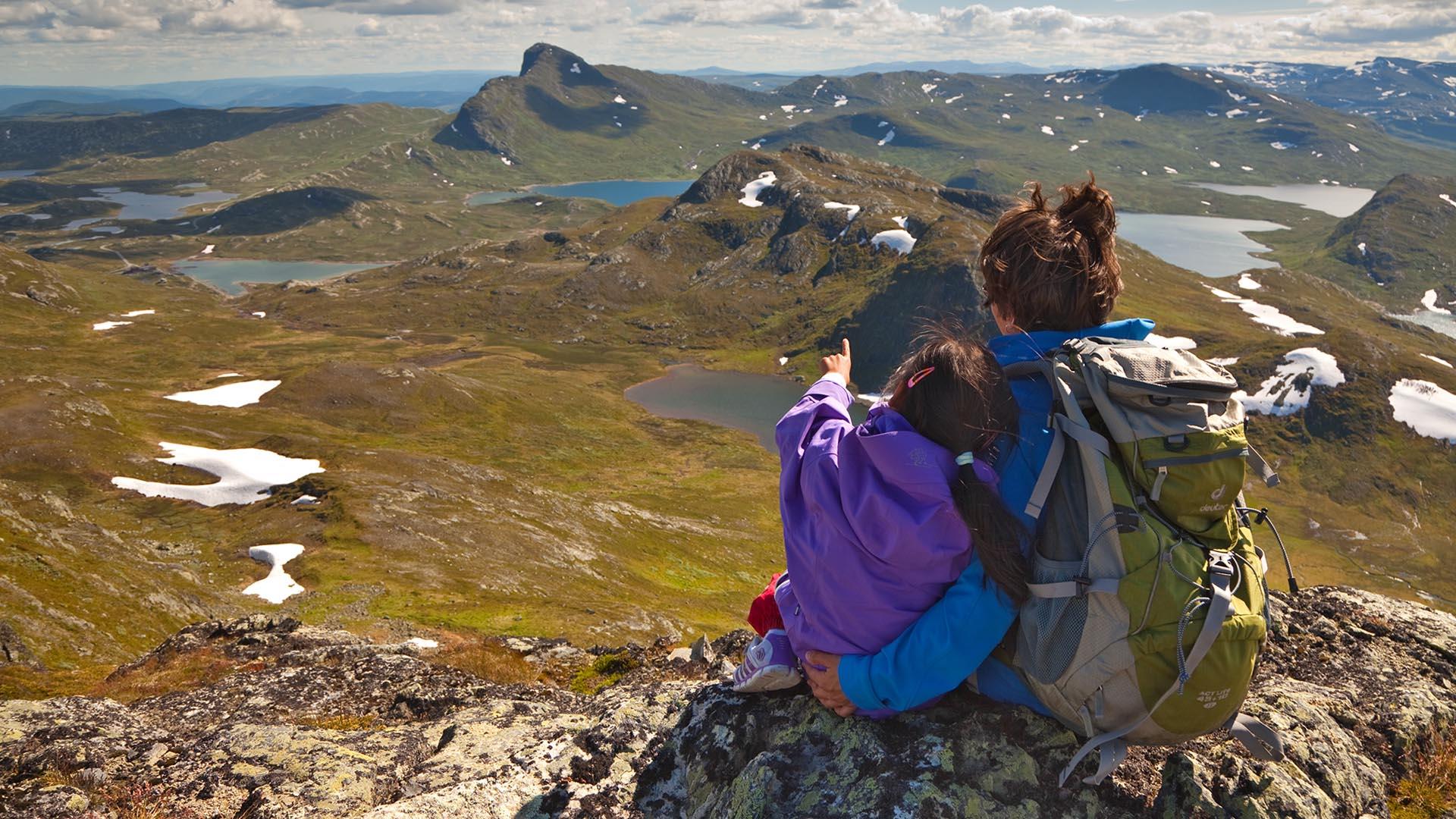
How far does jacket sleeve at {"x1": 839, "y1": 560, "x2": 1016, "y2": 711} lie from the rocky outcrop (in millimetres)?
1031

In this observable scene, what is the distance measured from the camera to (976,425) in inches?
260

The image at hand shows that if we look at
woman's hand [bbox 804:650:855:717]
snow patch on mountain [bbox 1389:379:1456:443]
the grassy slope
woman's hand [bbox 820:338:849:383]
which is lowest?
snow patch on mountain [bbox 1389:379:1456:443]

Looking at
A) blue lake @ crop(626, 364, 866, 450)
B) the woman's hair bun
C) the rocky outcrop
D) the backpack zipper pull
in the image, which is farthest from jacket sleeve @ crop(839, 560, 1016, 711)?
blue lake @ crop(626, 364, 866, 450)

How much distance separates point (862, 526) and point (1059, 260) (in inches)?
116

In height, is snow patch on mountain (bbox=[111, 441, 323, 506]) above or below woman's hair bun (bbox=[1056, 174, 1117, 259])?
below

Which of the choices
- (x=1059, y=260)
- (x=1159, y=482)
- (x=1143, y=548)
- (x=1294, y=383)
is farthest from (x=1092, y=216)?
(x=1294, y=383)

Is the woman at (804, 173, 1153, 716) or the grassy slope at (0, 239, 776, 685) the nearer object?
the woman at (804, 173, 1153, 716)

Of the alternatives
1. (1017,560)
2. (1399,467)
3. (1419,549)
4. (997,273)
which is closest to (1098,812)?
(1017,560)

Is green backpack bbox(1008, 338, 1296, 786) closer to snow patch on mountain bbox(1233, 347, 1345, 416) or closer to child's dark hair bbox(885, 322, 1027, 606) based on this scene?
child's dark hair bbox(885, 322, 1027, 606)

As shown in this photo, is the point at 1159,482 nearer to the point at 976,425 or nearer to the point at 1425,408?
the point at 976,425

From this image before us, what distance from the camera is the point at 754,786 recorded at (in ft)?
26.6

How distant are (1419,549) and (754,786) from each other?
6688 inches

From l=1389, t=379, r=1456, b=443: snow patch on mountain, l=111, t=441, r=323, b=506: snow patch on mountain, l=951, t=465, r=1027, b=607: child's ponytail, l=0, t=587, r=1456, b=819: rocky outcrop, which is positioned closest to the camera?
l=951, t=465, r=1027, b=607: child's ponytail

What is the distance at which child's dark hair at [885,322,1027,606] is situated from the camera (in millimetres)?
6453
